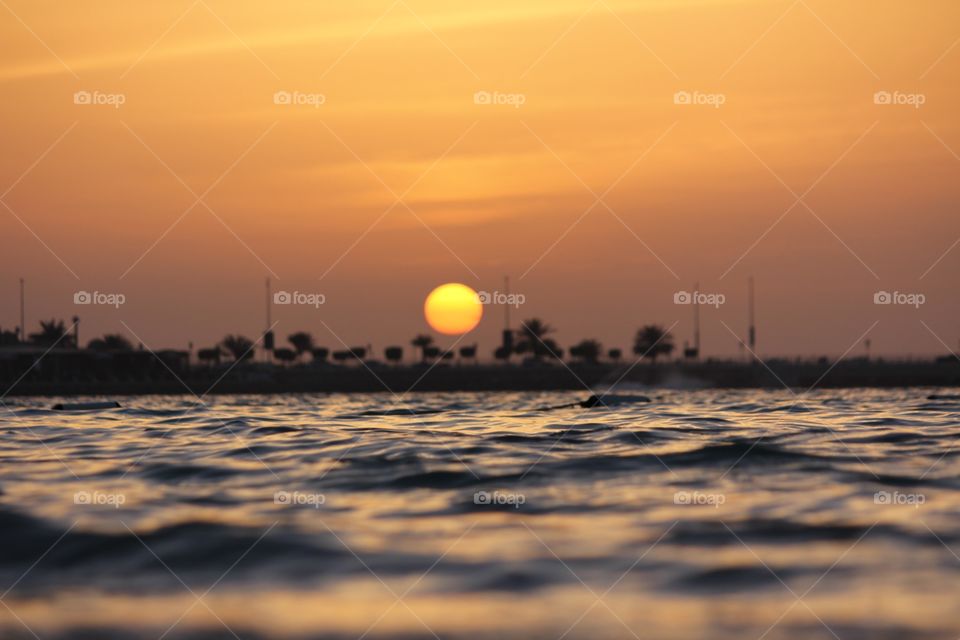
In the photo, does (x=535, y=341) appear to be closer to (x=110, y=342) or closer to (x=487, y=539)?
(x=110, y=342)

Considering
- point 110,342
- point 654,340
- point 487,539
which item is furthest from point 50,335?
point 487,539

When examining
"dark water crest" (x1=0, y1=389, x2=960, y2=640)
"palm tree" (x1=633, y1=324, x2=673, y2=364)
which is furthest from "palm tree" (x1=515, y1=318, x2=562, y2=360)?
"dark water crest" (x1=0, y1=389, x2=960, y2=640)

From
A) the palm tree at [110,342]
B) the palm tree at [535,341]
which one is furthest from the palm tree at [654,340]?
the palm tree at [110,342]

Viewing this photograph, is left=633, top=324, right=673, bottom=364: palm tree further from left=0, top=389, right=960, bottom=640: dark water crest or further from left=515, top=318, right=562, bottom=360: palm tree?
left=0, top=389, right=960, bottom=640: dark water crest

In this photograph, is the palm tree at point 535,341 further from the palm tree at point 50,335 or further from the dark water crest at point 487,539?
the dark water crest at point 487,539

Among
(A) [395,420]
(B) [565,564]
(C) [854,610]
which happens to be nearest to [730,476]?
(B) [565,564]

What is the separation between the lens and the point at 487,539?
11.5 metres

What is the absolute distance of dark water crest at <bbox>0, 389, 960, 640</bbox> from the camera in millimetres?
8617

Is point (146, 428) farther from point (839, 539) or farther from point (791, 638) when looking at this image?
point (791, 638)

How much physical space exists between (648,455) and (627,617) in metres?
10.5

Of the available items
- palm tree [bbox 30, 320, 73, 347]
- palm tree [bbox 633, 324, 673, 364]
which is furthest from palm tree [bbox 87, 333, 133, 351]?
palm tree [bbox 633, 324, 673, 364]

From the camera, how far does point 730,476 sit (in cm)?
1609

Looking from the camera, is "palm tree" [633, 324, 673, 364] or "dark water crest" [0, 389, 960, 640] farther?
"palm tree" [633, 324, 673, 364]

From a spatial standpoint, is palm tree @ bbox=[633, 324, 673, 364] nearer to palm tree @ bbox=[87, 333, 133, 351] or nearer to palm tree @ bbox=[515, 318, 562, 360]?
palm tree @ bbox=[515, 318, 562, 360]
